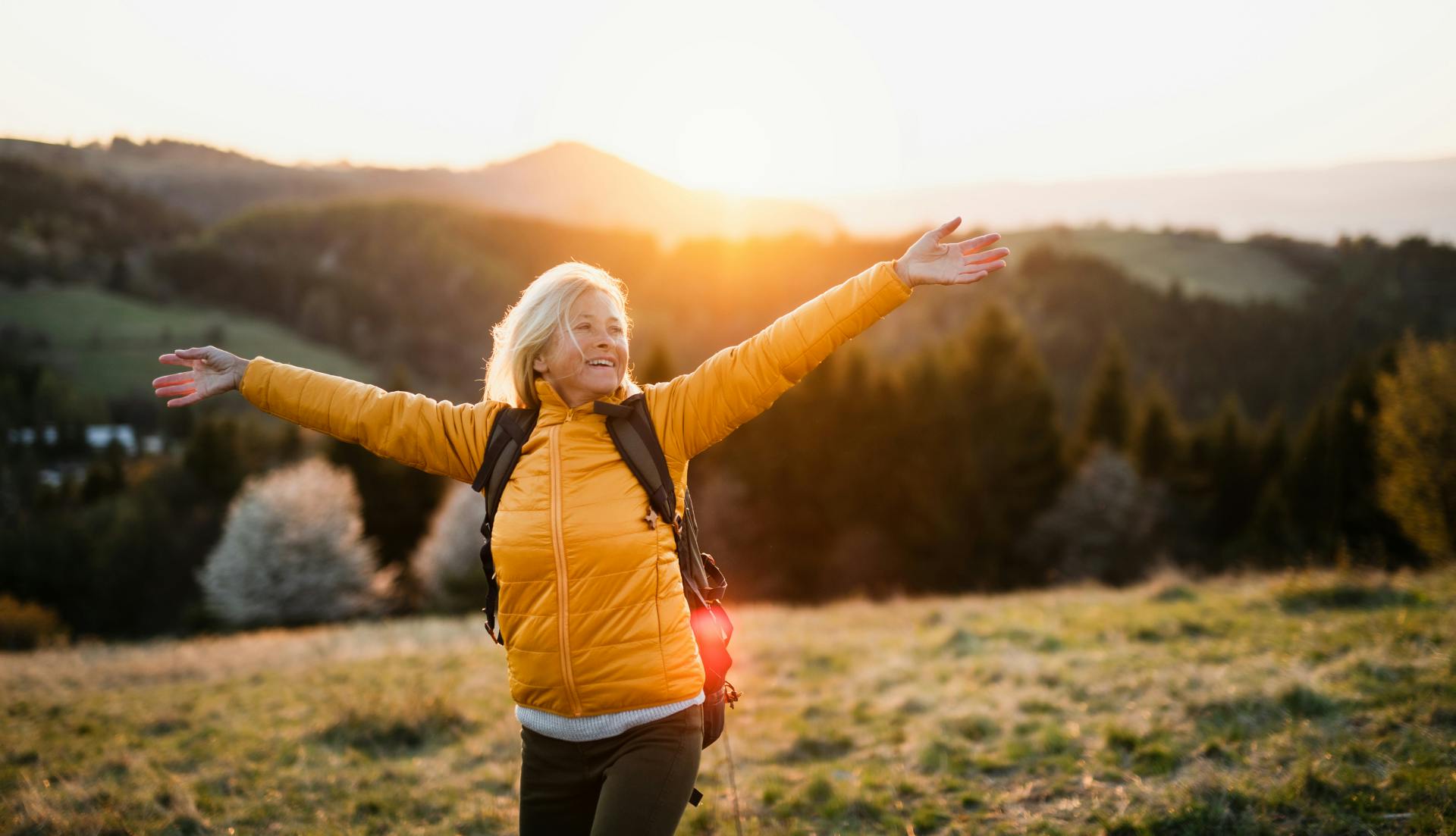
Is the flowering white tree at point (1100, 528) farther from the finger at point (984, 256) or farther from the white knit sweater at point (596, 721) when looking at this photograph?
the white knit sweater at point (596, 721)

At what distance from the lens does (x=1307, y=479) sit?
3691cm

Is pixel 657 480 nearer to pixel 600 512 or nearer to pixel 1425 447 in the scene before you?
pixel 600 512

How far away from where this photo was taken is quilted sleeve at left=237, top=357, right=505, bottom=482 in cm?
311

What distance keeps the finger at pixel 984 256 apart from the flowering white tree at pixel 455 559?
1270 inches

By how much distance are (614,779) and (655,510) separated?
85 cm

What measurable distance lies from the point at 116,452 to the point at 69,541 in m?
13.6

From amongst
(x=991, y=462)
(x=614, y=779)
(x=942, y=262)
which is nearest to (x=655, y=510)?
(x=614, y=779)

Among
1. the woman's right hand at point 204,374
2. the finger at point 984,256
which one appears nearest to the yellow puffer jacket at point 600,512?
the finger at point 984,256

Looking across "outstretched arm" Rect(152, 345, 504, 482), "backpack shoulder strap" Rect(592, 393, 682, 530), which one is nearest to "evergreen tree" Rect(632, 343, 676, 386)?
"outstretched arm" Rect(152, 345, 504, 482)

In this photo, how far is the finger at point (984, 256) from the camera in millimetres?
3163

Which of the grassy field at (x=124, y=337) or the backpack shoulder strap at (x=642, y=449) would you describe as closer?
the backpack shoulder strap at (x=642, y=449)

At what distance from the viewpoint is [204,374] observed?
3402mm

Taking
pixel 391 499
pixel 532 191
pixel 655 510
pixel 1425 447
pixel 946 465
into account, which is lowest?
pixel 391 499

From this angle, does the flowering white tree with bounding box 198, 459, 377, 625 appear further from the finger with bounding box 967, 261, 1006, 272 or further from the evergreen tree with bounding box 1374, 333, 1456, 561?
the finger with bounding box 967, 261, 1006, 272
